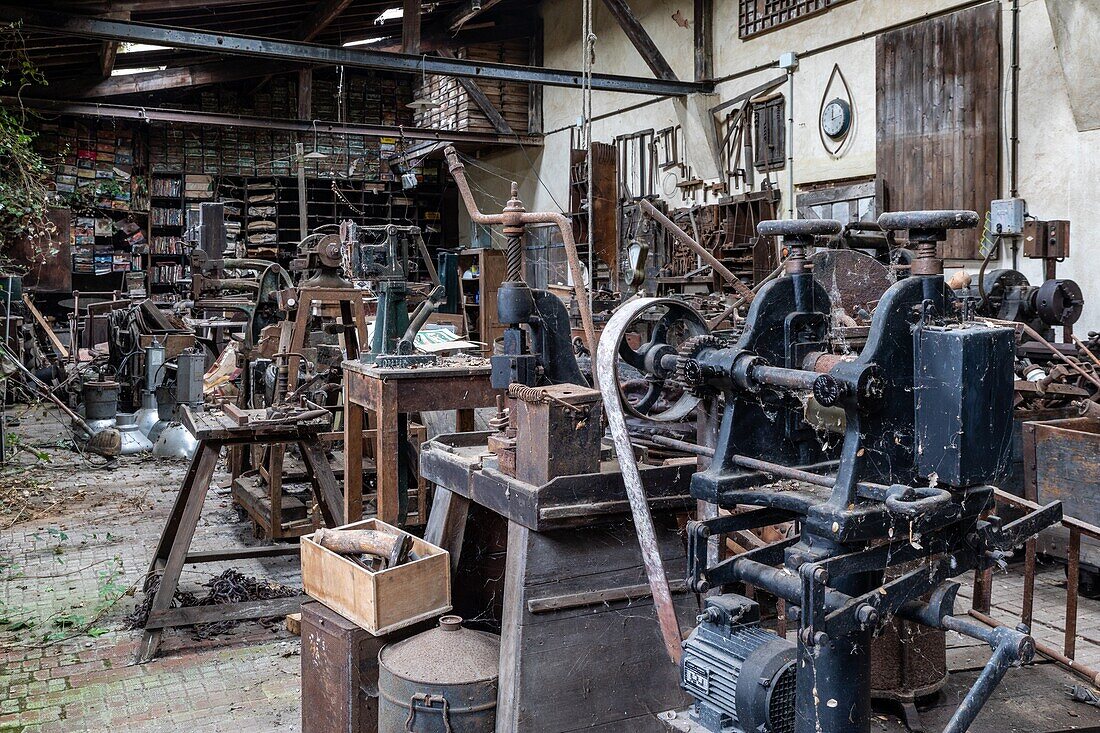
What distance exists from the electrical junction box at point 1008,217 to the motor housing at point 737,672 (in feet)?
15.2

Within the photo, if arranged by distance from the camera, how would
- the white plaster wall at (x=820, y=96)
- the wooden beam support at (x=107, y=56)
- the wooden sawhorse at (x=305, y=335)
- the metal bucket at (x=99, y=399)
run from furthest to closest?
1. the wooden beam support at (x=107, y=56)
2. the metal bucket at (x=99, y=399)
3. the white plaster wall at (x=820, y=96)
4. the wooden sawhorse at (x=305, y=335)

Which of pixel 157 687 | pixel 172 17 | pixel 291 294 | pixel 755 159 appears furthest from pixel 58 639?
pixel 172 17

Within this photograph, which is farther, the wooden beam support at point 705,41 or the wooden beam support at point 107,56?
the wooden beam support at point 107,56

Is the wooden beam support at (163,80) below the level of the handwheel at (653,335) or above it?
above

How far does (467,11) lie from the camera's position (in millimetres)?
11852

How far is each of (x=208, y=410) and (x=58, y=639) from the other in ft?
4.04

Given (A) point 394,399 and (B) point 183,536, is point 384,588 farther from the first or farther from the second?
(B) point 183,536

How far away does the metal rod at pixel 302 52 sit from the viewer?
7.27m

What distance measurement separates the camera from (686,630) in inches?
104

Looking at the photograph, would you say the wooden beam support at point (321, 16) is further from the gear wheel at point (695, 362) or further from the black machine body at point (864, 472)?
the black machine body at point (864, 472)

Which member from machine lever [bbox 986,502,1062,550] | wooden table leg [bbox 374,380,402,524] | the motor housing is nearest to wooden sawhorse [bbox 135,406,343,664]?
wooden table leg [bbox 374,380,402,524]

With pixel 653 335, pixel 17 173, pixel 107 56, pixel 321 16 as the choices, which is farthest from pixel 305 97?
pixel 653 335

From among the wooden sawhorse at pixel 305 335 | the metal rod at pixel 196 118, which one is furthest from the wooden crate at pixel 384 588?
the metal rod at pixel 196 118

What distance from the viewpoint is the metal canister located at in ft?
7.92
